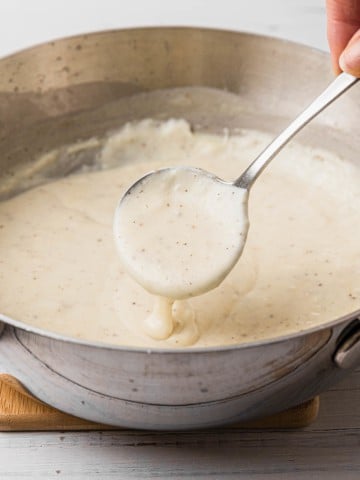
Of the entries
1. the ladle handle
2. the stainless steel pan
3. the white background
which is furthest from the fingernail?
the white background

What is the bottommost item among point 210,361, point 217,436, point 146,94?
point 217,436

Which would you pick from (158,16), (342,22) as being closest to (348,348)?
(342,22)

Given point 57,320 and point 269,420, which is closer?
point 269,420

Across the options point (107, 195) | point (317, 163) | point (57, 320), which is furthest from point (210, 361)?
Answer: point (317, 163)

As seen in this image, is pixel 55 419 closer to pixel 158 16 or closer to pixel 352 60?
pixel 352 60

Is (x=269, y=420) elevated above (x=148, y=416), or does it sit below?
below

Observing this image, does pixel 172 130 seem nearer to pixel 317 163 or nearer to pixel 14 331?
pixel 317 163
